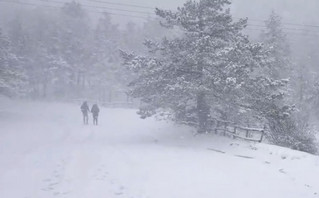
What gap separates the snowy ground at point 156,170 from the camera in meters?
11.2

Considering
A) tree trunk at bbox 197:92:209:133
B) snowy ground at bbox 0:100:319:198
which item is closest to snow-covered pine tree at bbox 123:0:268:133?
tree trunk at bbox 197:92:209:133

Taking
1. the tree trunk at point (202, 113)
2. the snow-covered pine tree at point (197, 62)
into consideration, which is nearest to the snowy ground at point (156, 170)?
the tree trunk at point (202, 113)

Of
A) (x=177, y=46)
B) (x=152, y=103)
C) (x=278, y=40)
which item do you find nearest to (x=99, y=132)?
(x=152, y=103)

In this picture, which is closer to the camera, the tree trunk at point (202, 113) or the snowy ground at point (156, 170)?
the snowy ground at point (156, 170)

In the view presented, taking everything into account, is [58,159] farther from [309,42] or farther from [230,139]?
[309,42]

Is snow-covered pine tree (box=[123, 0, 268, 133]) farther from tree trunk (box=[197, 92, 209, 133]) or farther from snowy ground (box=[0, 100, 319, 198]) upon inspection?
snowy ground (box=[0, 100, 319, 198])

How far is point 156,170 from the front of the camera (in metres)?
13.4

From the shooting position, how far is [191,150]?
17688 mm

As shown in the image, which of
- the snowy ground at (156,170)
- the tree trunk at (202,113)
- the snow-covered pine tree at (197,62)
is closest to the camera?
the snowy ground at (156,170)

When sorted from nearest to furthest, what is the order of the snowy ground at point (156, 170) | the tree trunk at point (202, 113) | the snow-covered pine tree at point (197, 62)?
the snowy ground at point (156, 170), the snow-covered pine tree at point (197, 62), the tree trunk at point (202, 113)

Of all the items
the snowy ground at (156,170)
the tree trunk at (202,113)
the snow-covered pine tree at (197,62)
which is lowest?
the snowy ground at (156,170)

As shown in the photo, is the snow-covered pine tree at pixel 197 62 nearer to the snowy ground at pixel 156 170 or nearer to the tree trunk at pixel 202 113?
the tree trunk at pixel 202 113

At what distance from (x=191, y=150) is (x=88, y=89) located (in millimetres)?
61988

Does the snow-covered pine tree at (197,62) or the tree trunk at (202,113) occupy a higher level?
the snow-covered pine tree at (197,62)
